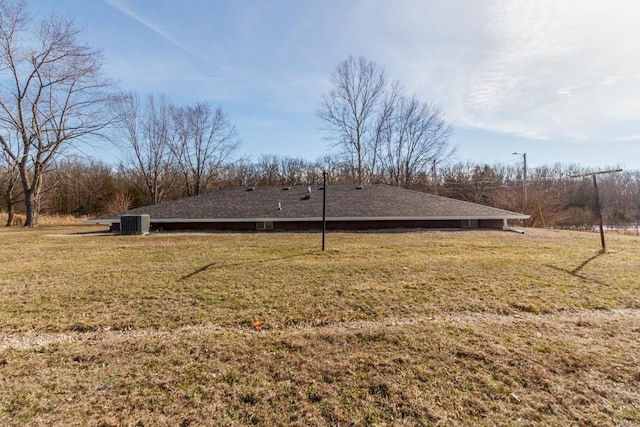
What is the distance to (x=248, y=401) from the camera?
2326mm

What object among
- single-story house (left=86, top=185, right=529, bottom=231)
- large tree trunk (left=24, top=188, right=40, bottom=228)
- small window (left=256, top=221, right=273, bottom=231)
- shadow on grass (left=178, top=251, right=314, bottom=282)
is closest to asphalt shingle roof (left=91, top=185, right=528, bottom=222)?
single-story house (left=86, top=185, right=529, bottom=231)

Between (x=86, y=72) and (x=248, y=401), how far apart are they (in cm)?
2853

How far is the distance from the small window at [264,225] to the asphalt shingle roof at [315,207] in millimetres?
302

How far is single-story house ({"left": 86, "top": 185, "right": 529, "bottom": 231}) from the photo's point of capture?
51.1ft

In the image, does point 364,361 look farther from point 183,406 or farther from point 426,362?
point 183,406

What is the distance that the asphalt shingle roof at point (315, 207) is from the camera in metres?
15.7

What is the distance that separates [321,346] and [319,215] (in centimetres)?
1231

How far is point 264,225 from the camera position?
633 inches

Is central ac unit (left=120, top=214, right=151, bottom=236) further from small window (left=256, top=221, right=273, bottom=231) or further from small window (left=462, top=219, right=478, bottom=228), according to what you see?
small window (left=462, top=219, right=478, bottom=228)

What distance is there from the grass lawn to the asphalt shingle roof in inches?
357

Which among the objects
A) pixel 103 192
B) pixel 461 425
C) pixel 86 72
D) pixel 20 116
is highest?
pixel 86 72

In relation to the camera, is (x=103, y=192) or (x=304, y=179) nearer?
(x=103, y=192)

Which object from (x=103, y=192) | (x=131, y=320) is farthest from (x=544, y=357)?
(x=103, y=192)

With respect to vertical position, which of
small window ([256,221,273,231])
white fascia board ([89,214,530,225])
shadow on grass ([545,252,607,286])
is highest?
white fascia board ([89,214,530,225])
